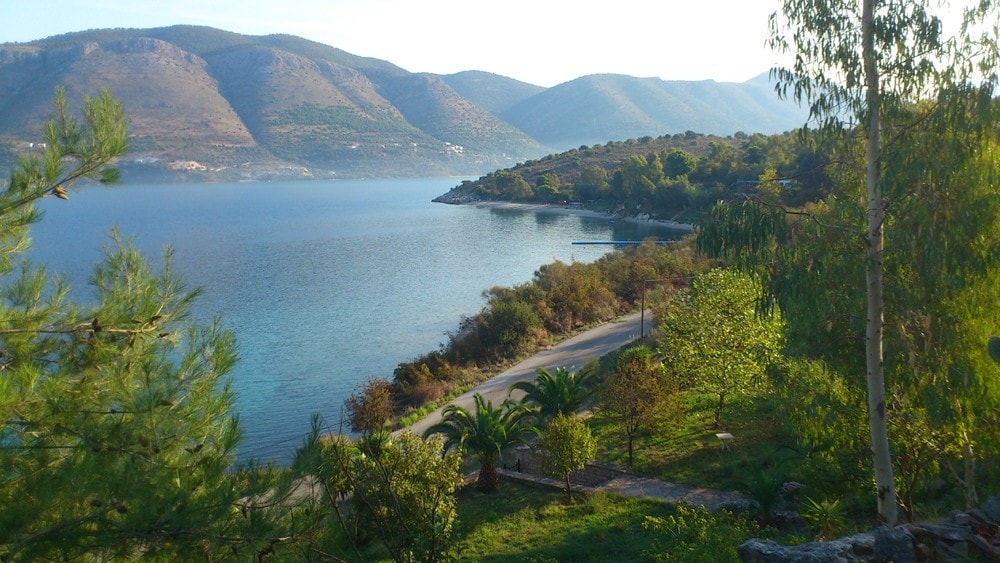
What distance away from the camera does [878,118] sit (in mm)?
7887

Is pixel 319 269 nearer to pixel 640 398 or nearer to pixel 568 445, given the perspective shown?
pixel 640 398

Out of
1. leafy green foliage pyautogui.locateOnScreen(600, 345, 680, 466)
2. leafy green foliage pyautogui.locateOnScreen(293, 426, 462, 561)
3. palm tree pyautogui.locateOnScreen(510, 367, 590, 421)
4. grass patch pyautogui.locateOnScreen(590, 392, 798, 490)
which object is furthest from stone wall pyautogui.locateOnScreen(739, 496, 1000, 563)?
palm tree pyautogui.locateOnScreen(510, 367, 590, 421)

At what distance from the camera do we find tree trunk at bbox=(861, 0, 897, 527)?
785cm

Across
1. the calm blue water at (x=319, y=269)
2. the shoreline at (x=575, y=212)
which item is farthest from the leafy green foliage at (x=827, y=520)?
the shoreline at (x=575, y=212)

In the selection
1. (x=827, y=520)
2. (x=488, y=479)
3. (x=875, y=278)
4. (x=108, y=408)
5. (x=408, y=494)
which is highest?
(x=875, y=278)

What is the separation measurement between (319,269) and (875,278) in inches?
1948

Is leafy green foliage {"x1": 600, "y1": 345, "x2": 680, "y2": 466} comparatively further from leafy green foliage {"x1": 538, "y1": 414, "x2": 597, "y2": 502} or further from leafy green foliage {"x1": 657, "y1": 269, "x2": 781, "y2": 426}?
leafy green foliage {"x1": 538, "y1": 414, "x2": 597, "y2": 502}

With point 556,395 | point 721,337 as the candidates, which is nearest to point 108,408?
point 556,395

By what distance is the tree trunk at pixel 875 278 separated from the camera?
25.7 feet

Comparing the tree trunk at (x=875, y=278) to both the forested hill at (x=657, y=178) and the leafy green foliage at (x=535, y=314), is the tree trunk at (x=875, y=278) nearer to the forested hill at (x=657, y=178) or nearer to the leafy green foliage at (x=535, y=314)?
the leafy green foliage at (x=535, y=314)

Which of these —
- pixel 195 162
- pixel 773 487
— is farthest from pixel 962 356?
pixel 195 162

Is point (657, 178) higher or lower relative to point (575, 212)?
higher

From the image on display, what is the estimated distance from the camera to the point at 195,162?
537ft

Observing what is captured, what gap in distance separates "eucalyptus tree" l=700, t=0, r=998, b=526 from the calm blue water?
6.85 metres
